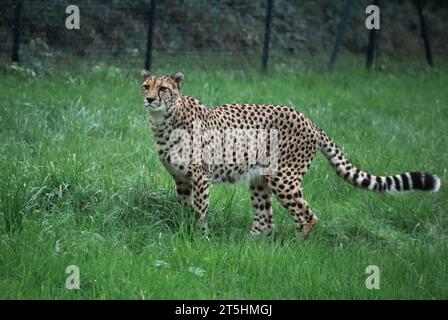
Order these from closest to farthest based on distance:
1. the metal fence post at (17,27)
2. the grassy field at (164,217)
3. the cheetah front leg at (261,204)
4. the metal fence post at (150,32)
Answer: the grassy field at (164,217)
the cheetah front leg at (261,204)
the metal fence post at (17,27)
the metal fence post at (150,32)

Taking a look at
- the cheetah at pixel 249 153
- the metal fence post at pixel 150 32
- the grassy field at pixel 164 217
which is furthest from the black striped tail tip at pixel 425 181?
the metal fence post at pixel 150 32

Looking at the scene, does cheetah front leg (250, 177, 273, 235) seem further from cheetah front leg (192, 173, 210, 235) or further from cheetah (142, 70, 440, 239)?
cheetah front leg (192, 173, 210, 235)

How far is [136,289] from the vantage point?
4391mm

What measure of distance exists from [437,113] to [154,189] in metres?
5.78

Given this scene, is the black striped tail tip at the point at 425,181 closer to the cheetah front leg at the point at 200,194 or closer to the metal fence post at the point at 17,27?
the cheetah front leg at the point at 200,194

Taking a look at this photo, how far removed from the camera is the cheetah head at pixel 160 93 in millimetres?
5488

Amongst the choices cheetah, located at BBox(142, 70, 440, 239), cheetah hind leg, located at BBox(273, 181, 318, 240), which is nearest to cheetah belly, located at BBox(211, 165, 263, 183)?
cheetah, located at BBox(142, 70, 440, 239)

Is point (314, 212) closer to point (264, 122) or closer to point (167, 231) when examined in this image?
point (264, 122)

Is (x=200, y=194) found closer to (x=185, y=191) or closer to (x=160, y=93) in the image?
(x=185, y=191)

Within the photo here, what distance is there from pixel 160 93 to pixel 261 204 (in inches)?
52.6

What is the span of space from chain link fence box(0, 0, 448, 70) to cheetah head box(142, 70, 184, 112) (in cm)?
473

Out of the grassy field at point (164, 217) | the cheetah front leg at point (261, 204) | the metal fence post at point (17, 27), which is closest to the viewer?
the grassy field at point (164, 217)

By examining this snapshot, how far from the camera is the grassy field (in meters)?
4.62

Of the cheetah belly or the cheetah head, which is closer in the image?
the cheetah head
